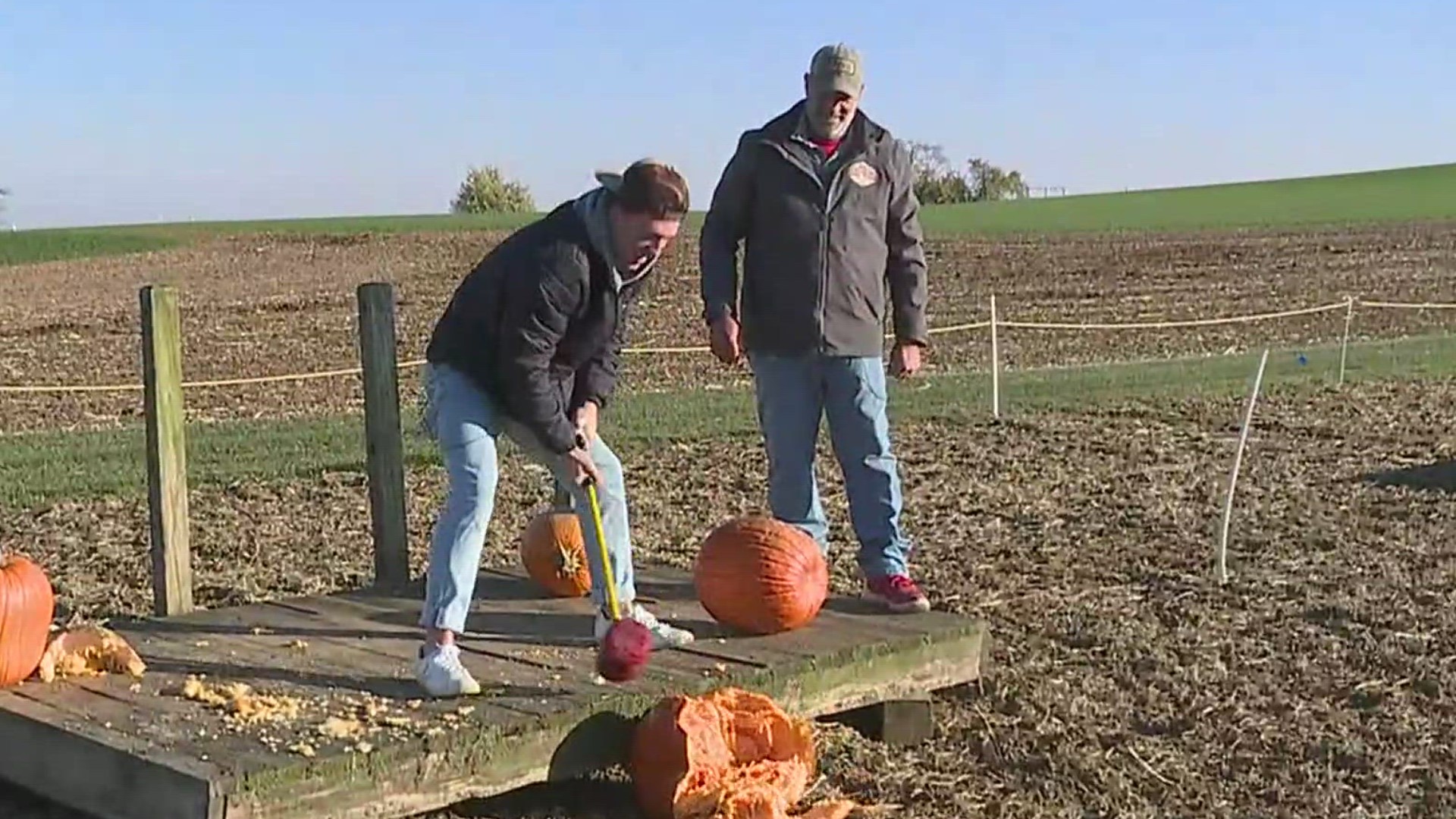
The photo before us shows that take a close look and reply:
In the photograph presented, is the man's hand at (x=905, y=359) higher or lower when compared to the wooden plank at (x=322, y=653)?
higher

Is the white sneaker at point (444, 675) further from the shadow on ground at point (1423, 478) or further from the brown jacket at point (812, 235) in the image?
the shadow on ground at point (1423, 478)

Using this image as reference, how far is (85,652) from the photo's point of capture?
18.7 ft

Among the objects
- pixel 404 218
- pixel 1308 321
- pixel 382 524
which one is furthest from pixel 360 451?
pixel 404 218

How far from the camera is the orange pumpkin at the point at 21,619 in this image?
543 centimetres

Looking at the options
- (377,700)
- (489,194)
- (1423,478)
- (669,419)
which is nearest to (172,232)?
(489,194)

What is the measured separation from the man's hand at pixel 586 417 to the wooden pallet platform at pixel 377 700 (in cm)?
73

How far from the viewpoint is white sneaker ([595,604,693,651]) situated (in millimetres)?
5941

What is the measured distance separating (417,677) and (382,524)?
1917mm

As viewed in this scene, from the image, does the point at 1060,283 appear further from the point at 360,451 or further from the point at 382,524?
the point at 382,524

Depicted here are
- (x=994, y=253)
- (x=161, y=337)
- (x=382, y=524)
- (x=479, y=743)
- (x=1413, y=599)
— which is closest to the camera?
(x=479, y=743)

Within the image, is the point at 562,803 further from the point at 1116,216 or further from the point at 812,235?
the point at 1116,216

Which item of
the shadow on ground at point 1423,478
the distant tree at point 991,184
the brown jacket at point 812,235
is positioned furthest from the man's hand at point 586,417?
the distant tree at point 991,184

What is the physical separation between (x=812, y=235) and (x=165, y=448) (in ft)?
7.98

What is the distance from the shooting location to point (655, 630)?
19.9 ft
